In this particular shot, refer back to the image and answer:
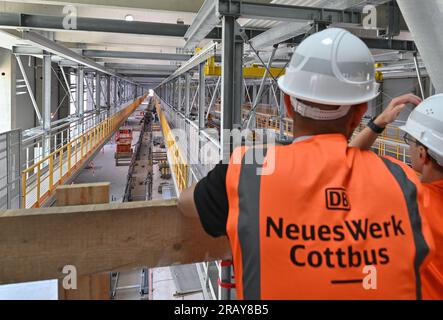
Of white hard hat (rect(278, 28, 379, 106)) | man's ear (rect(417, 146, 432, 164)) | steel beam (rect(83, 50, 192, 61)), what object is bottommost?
man's ear (rect(417, 146, 432, 164))

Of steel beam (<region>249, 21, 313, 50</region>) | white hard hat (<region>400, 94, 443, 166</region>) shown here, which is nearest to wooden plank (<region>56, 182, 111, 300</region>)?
white hard hat (<region>400, 94, 443, 166</region>)

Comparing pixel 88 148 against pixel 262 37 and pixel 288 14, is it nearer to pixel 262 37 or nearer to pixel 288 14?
pixel 262 37

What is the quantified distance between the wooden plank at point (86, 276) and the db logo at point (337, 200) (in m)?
→ 0.86

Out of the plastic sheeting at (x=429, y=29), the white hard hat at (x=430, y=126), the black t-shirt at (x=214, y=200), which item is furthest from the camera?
the plastic sheeting at (x=429, y=29)

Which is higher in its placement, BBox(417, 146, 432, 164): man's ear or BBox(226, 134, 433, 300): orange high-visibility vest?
BBox(417, 146, 432, 164): man's ear

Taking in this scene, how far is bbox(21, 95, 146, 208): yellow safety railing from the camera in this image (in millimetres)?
6926

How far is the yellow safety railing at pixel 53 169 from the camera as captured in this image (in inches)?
273

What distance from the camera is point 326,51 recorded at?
3.58ft

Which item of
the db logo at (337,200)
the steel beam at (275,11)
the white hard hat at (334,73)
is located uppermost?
the steel beam at (275,11)

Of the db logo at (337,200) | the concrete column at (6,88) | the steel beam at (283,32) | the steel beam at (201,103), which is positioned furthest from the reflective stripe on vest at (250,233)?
the concrete column at (6,88)

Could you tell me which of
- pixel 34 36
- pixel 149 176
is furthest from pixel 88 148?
pixel 34 36

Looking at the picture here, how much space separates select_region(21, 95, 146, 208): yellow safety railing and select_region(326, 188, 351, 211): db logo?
653cm

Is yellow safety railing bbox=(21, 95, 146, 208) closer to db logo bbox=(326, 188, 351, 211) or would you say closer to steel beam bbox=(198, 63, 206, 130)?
steel beam bbox=(198, 63, 206, 130)

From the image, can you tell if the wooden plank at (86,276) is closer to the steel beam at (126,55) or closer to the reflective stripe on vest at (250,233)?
the reflective stripe on vest at (250,233)
